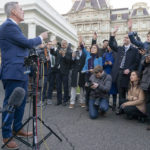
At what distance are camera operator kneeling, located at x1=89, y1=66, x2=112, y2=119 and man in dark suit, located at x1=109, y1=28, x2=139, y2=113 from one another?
0.41 metres

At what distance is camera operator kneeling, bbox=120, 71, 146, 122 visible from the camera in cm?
375

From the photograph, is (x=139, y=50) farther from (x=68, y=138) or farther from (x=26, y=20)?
(x=26, y=20)

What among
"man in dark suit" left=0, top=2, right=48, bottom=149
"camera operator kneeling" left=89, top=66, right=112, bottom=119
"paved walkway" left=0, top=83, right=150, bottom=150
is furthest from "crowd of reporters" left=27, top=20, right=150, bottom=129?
"man in dark suit" left=0, top=2, right=48, bottom=149

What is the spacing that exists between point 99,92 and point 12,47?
2566mm

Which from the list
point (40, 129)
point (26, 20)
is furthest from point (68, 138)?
point (26, 20)

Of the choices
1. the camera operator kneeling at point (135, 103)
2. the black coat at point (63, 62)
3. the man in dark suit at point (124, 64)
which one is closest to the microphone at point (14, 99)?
the camera operator kneeling at point (135, 103)

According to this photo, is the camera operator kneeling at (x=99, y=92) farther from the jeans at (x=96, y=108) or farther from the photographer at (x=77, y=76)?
the photographer at (x=77, y=76)

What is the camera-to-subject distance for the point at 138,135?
2.99m

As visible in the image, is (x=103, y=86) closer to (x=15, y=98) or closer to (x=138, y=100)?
(x=138, y=100)

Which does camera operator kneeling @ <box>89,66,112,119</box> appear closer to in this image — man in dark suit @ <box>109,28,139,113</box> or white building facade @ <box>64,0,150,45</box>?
man in dark suit @ <box>109,28,139,113</box>

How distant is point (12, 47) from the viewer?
7.64 feet

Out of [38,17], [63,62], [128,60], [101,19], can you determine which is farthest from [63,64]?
[101,19]

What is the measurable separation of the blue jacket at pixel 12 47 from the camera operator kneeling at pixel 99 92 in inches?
83.6

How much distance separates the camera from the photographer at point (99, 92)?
406 centimetres
